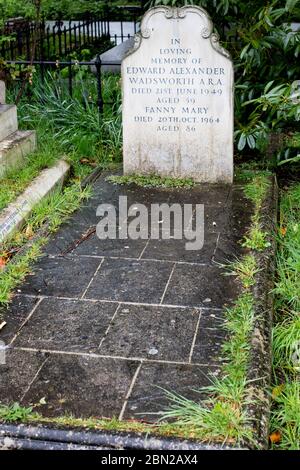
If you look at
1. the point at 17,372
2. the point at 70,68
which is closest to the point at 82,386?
the point at 17,372

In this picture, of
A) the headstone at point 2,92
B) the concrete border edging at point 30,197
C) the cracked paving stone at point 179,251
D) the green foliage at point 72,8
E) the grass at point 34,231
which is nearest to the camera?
the grass at point 34,231

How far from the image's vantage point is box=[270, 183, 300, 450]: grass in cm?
333

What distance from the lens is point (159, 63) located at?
625 centimetres

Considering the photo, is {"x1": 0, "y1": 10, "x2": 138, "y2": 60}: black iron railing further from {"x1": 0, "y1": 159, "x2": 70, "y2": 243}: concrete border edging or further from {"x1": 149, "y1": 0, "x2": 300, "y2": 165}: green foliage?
{"x1": 0, "y1": 159, "x2": 70, "y2": 243}: concrete border edging

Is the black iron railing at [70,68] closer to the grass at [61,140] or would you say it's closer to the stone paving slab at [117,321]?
the grass at [61,140]

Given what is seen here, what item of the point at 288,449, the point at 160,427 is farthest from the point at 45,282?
the point at 288,449

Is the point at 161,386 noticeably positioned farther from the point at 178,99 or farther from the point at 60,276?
the point at 178,99

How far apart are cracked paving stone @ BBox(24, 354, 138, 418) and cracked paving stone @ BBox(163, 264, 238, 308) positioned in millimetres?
767

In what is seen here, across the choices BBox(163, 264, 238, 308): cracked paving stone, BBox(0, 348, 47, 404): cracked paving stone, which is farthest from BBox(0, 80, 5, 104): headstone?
BBox(0, 348, 47, 404): cracked paving stone

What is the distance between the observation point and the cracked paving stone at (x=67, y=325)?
3869 mm

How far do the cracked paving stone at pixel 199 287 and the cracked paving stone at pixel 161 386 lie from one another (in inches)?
27.5

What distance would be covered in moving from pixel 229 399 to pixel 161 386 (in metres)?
0.35

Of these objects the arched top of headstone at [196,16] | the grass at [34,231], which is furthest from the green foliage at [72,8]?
the grass at [34,231]

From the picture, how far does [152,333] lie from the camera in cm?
396
